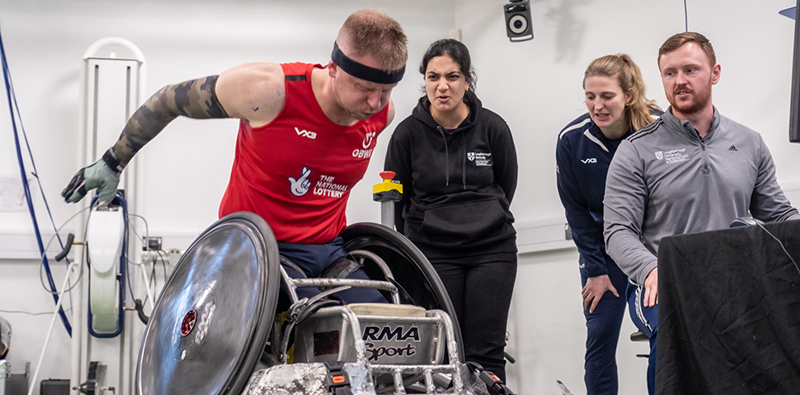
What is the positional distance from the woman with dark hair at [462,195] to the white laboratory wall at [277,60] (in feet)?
4.45

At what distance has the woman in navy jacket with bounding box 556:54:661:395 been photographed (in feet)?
8.48

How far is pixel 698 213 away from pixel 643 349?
168 cm

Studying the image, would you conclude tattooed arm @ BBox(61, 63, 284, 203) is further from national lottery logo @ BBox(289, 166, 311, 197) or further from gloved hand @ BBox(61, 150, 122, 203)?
national lottery logo @ BBox(289, 166, 311, 197)

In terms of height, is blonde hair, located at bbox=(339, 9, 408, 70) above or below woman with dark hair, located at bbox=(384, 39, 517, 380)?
above

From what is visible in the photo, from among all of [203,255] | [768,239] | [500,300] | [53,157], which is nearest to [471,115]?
[500,300]

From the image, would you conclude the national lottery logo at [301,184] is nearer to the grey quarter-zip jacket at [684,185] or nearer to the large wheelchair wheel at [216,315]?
the large wheelchair wheel at [216,315]

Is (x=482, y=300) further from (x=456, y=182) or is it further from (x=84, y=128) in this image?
(x=84, y=128)

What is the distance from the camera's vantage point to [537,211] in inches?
163

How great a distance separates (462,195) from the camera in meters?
2.56

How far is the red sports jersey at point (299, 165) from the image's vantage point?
182 centimetres

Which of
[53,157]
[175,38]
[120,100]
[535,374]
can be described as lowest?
[535,374]

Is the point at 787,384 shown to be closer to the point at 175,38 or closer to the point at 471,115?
the point at 471,115

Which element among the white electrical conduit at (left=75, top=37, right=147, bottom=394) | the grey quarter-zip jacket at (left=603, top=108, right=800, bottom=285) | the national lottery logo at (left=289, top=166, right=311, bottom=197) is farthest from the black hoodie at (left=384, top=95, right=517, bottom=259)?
the white electrical conduit at (left=75, top=37, right=147, bottom=394)

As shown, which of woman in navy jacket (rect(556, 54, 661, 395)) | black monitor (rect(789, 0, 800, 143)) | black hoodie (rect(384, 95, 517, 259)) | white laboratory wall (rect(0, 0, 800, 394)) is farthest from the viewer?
white laboratory wall (rect(0, 0, 800, 394))
